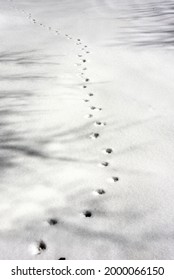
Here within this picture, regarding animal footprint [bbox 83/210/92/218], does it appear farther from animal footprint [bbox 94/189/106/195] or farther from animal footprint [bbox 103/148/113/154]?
animal footprint [bbox 103/148/113/154]

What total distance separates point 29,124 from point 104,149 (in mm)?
895

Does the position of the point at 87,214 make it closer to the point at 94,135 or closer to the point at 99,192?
the point at 99,192

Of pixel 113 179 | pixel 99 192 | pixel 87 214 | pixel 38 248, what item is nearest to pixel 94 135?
pixel 113 179

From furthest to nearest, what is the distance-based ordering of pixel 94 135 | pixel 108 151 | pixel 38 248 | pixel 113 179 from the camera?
pixel 94 135 < pixel 108 151 < pixel 113 179 < pixel 38 248

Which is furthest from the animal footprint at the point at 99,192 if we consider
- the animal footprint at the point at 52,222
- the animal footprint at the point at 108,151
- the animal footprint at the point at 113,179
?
the animal footprint at the point at 108,151

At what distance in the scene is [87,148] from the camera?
294 cm

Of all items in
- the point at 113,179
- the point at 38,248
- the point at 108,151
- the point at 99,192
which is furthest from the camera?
the point at 108,151

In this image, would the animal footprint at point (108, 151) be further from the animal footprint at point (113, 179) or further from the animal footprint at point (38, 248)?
the animal footprint at point (38, 248)

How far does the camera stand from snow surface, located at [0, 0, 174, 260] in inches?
81.7

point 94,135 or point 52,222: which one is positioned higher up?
point 94,135

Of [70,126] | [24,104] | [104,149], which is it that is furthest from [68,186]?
[24,104]

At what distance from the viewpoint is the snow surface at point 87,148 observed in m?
2.07

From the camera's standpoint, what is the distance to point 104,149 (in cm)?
293
